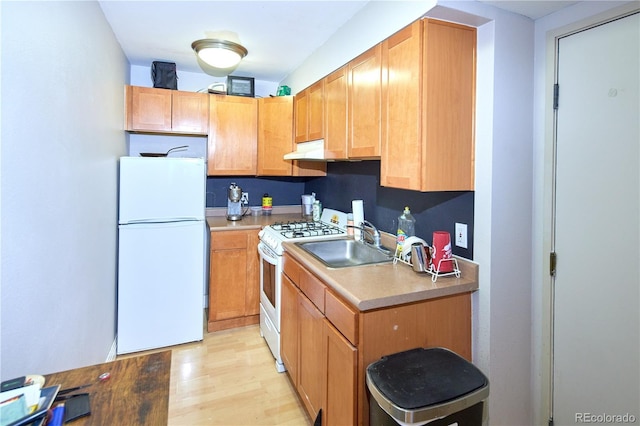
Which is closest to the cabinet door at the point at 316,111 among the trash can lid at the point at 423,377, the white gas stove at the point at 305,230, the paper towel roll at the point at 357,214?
the paper towel roll at the point at 357,214

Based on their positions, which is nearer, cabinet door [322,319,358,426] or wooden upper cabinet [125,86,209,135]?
cabinet door [322,319,358,426]

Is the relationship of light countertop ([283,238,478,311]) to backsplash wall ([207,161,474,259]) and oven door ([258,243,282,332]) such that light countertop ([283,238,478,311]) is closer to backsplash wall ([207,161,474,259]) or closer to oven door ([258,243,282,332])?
backsplash wall ([207,161,474,259])

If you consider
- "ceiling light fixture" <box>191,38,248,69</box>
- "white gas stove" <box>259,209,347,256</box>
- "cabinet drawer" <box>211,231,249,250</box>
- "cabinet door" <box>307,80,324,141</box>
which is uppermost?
"ceiling light fixture" <box>191,38,248,69</box>

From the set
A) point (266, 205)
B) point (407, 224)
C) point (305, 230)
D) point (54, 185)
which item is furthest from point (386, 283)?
point (266, 205)

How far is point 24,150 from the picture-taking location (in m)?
1.18

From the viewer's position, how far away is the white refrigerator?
8.71ft

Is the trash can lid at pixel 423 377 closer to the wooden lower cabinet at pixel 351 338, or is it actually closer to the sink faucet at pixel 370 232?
the wooden lower cabinet at pixel 351 338

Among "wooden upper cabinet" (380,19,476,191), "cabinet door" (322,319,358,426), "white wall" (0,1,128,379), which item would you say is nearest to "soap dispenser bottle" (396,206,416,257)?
"wooden upper cabinet" (380,19,476,191)

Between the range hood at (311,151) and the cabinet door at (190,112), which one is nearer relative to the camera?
the range hood at (311,151)

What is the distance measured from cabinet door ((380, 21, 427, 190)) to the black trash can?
0.77 m

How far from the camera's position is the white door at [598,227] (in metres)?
1.37

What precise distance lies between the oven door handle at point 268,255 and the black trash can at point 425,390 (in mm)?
1272

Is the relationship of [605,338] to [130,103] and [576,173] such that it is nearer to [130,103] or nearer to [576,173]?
[576,173]

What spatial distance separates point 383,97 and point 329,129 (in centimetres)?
67
